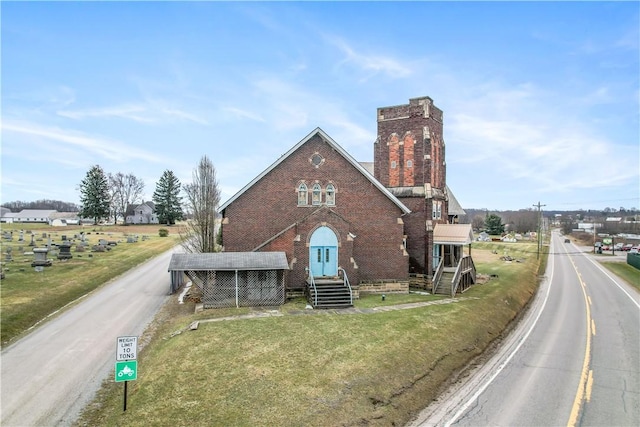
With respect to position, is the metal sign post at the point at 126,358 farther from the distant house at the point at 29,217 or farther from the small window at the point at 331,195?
the distant house at the point at 29,217

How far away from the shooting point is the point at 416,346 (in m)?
16.8

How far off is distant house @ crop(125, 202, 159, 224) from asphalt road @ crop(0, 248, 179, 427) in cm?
9879

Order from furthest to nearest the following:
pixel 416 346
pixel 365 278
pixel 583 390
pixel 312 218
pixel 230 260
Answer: pixel 365 278, pixel 312 218, pixel 230 260, pixel 416 346, pixel 583 390

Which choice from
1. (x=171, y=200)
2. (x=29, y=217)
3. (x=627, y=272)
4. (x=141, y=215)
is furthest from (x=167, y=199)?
(x=627, y=272)

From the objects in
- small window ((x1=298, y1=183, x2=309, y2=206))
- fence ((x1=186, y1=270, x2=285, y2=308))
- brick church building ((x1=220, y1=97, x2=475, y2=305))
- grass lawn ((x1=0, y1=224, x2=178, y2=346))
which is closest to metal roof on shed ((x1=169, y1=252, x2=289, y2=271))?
fence ((x1=186, y1=270, x2=285, y2=308))

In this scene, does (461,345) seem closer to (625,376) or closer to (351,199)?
(625,376)

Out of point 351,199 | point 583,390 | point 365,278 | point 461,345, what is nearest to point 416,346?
point 461,345

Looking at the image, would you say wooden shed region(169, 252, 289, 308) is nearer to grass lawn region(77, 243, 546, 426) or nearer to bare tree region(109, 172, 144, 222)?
grass lawn region(77, 243, 546, 426)

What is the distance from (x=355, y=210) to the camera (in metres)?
27.4

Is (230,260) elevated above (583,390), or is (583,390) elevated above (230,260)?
(230,260)

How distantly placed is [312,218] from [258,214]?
3.63m

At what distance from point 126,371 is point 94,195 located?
9515 cm

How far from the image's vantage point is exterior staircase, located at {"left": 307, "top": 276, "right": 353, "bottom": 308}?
74.2ft

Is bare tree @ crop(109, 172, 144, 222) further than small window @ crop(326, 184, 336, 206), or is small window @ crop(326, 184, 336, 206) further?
bare tree @ crop(109, 172, 144, 222)
